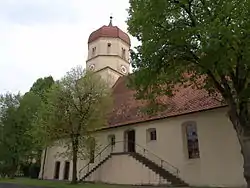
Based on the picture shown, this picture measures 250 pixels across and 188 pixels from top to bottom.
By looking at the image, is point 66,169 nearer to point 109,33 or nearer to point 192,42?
point 109,33

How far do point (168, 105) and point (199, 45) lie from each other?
8.05 meters

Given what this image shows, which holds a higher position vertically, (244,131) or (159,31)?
(159,31)

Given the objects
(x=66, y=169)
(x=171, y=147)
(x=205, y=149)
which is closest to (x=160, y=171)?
(x=171, y=147)

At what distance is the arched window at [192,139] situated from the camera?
21.2 metres

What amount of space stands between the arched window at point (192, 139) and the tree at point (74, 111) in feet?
23.2

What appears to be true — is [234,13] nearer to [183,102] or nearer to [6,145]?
[183,102]

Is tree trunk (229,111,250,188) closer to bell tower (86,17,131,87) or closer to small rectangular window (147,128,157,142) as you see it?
small rectangular window (147,128,157,142)

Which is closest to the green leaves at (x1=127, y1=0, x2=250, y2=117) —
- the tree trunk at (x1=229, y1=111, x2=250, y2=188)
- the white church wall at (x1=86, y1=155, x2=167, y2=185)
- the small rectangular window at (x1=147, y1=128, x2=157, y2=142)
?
the tree trunk at (x1=229, y1=111, x2=250, y2=188)

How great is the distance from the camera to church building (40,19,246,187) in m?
19.1

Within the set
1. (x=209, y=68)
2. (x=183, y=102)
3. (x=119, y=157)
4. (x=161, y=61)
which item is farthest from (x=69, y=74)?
(x=209, y=68)

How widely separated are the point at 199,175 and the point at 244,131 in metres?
7.19

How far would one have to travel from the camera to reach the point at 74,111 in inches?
958

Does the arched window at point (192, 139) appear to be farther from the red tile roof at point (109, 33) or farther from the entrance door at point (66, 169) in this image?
the red tile roof at point (109, 33)

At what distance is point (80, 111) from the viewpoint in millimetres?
24359
